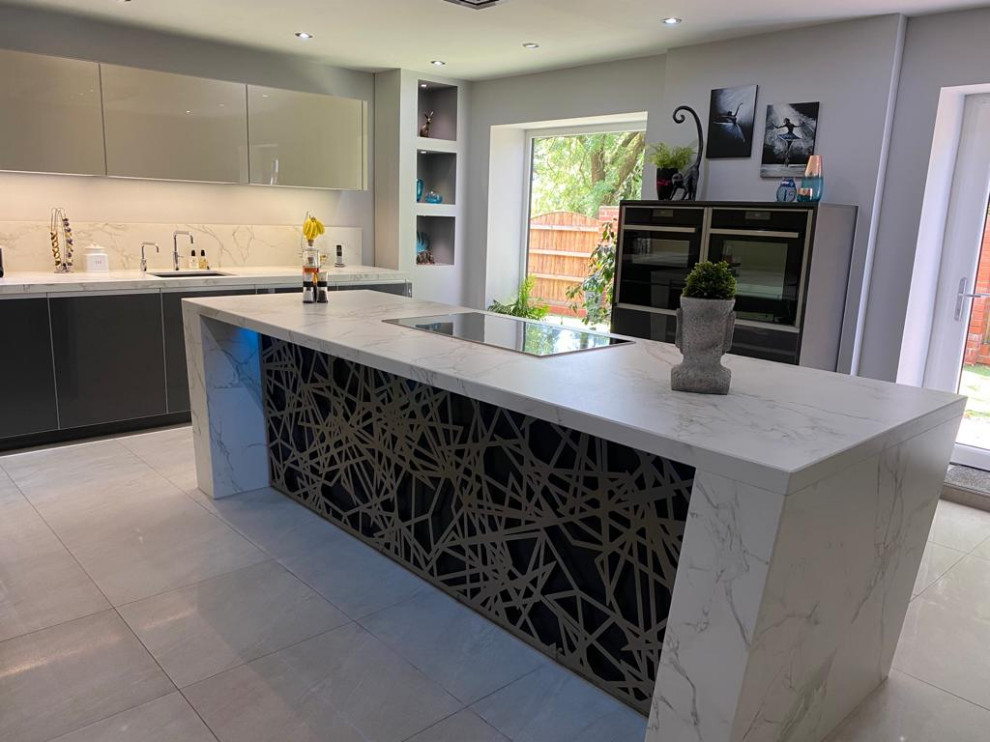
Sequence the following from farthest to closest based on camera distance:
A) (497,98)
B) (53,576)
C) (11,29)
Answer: (497,98)
(11,29)
(53,576)

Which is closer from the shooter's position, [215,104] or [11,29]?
[11,29]

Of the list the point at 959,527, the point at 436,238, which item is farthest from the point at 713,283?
the point at 436,238

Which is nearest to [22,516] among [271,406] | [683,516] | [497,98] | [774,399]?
[271,406]

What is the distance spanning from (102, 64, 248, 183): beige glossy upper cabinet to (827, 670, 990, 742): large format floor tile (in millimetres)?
4701

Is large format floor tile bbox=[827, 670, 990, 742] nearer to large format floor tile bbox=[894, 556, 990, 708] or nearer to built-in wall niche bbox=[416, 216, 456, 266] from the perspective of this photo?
large format floor tile bbox=[894, 556, 990, 708]

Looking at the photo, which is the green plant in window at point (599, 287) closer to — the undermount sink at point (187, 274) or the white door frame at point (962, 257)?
the white door frame at point (962, 257)

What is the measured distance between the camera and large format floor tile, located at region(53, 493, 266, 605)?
273 centimetres

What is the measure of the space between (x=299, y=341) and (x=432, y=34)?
8.86 ft

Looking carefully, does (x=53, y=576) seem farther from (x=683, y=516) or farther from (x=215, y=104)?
(x=215, y=104)

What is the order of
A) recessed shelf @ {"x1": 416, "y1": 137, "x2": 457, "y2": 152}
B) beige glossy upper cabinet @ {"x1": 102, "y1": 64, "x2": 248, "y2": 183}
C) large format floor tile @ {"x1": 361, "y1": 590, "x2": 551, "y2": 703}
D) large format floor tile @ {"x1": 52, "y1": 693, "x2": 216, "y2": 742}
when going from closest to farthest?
large format floor tile @ {"x1": 52, "y1": 693, "x2": 216, "y2": 742} < large format floor tile @ {"x1": 361, "y1": 590, "x2": 551, "y2": 703} < beige glossy upper cabinet @ {"x1": 102, "y1": 64, "x2": 248, "y2": 183} < recessed shelf @ {"x1": 416, "y1": 137, "x2": 457, "y2": 152}

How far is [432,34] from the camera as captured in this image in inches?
179

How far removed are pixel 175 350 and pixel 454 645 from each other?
3.00 meters

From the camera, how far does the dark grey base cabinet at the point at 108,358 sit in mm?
4094

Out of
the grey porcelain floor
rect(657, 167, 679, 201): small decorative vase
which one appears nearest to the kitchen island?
the grey porcelain floor
